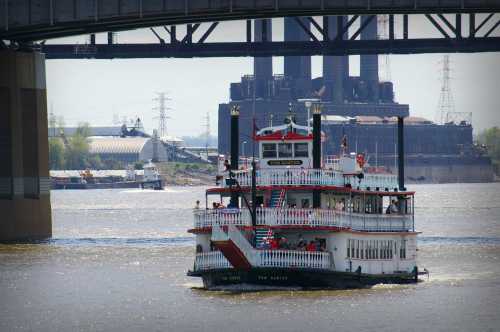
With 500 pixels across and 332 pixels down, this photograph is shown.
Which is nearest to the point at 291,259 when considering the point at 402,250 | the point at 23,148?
the point at 402,250

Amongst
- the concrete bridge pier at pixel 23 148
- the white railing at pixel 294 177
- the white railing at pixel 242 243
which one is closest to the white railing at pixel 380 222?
the white railing at pixel 294 177

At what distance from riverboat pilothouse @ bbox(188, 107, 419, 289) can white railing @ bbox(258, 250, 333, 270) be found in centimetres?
3

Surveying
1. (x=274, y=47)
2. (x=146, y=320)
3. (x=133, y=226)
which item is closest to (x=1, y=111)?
(x=274, y=47)

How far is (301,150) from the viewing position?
68.6 metres

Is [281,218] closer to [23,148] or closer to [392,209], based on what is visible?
[392,209]

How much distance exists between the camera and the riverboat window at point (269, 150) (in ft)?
224

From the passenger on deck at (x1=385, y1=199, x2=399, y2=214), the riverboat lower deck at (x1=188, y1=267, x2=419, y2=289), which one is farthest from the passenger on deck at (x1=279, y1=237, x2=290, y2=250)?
the passenger on deck at (x1=385, y1=199, x2=399, y2=214)

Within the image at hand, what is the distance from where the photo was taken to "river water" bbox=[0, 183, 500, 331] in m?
58.5

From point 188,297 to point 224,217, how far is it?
2942 millimetres

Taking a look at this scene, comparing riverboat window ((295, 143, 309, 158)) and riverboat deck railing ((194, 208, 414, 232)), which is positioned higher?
riverboat window ((295, 143, 309, 158))

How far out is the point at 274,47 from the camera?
116000mm

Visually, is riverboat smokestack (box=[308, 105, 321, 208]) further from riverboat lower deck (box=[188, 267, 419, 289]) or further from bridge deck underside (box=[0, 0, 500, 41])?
bridge deck underside (box=[0, 0, 500, 41])

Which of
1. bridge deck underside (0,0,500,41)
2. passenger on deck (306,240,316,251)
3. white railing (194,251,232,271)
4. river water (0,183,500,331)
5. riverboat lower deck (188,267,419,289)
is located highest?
bridge deck underside (0,0,500,41)

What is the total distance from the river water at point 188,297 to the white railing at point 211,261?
2.96 feet
